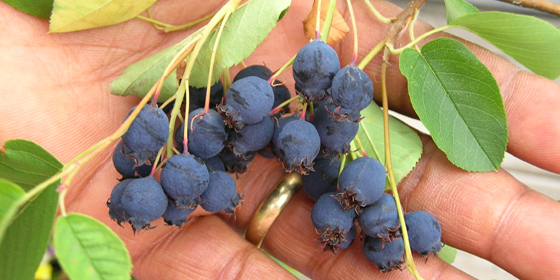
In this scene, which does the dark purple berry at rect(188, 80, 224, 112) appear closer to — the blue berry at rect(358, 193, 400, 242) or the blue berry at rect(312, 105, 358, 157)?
the blue berry at rect(312, 105, 358, 157)

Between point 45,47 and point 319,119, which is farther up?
point 45,47

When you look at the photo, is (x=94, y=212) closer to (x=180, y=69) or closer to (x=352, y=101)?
(x=180, y=69)

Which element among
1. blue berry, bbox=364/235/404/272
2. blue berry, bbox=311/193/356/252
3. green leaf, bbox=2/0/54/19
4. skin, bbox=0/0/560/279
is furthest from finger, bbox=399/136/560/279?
green leaf, bbox=2/0/54/19

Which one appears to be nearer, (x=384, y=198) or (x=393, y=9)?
(x=384, y=198)

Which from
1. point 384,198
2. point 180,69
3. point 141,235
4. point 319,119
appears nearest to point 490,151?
point 384,198

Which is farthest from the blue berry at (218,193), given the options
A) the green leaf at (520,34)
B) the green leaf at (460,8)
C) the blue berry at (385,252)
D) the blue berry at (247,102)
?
the green leaf at (460,8)

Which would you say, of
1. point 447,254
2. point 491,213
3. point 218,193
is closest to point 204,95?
point 218,193

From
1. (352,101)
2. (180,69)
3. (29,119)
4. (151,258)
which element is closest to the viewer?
(352,101)
